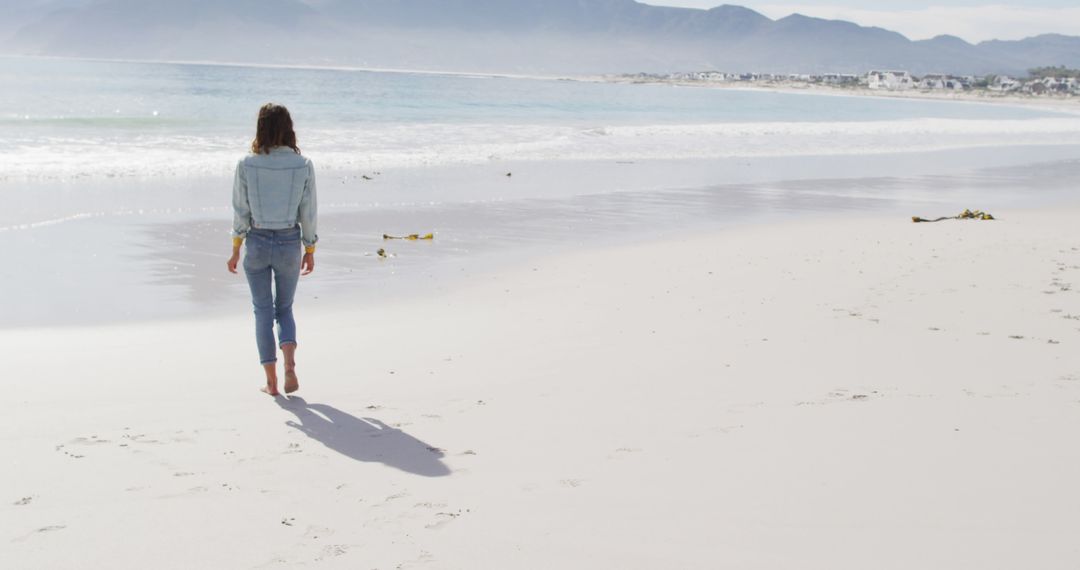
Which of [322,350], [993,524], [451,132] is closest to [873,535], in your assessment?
[993,524]

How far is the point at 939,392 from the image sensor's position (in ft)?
16.8

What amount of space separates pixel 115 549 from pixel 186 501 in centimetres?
41

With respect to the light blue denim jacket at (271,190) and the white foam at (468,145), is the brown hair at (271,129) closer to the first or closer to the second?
the light blue denim jacket at (271,190)

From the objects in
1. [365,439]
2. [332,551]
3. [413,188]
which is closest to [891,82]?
[413,188]

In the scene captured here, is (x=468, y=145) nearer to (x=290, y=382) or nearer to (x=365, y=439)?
(x=290, y=382)

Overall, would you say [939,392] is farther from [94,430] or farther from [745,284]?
[94,430]

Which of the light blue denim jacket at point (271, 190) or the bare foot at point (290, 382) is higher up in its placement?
the light blue denim jacket at point (271, 190)

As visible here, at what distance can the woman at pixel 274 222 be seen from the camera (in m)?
5.08

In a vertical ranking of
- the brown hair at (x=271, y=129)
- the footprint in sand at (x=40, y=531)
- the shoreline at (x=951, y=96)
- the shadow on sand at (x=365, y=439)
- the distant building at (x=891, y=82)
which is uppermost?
the distant building at (x=891, y=82)

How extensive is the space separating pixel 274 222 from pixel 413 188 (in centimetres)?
1123

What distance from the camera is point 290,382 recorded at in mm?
5230

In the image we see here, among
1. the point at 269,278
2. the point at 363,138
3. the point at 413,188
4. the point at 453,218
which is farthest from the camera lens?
the point at 363,138

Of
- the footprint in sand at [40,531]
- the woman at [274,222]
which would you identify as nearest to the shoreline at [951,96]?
the woman at [274,222]

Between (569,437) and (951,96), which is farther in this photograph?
(951,96)
